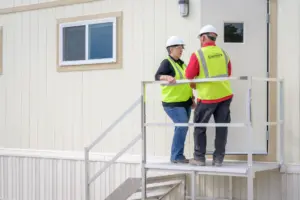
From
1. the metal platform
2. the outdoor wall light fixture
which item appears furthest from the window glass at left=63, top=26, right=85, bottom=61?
the metal platform

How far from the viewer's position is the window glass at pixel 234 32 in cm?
849

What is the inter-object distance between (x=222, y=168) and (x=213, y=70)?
119 cm

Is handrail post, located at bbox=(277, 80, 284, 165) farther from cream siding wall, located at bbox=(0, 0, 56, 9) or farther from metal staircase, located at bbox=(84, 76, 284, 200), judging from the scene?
cream siding wall, located at bbox=(0, 0, 56, 9)

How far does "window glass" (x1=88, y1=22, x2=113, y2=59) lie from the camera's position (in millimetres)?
9805

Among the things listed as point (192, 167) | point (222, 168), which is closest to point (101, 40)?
point (192, 167)

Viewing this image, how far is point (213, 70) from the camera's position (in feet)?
24.7

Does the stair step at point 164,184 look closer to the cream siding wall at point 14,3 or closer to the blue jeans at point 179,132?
the blue jeans at point 179,132

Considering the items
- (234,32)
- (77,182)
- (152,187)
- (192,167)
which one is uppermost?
(234,32)

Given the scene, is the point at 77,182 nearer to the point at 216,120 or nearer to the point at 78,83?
the point at 78,83

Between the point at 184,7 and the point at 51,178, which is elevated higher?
the point at 184,7

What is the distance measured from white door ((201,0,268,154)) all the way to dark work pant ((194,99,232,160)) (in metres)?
0.84

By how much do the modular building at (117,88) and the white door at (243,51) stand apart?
1 cm

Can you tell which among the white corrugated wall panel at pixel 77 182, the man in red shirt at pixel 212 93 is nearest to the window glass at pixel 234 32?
the man in red shirt at pixel 212 93

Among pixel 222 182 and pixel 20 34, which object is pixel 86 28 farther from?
pixel 222 182
